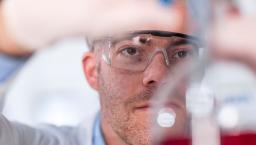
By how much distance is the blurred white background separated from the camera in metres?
0.49

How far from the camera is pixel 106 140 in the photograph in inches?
18.5

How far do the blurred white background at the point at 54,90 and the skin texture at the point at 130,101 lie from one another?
0.02m

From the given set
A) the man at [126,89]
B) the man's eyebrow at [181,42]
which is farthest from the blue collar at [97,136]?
the man's eyebrow at [181,42]

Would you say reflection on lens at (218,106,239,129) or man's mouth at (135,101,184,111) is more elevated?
man's mouth at (135,101,184,111)

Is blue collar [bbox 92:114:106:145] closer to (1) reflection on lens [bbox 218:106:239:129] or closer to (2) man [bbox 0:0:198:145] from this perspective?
(2) man [bbox 0:0:198:145]

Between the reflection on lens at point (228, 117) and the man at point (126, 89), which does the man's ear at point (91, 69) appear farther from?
the reflection on lens at point (228, 117)

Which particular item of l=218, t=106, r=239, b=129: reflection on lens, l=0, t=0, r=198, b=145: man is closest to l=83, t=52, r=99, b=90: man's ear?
l=0, t=0, r=198, b=145: man


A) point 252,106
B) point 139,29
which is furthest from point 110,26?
point 252,106

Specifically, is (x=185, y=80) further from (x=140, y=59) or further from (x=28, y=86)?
(x=28, y=86)

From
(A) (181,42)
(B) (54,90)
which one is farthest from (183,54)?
(B) (54,90)

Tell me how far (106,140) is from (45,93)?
A: 0.08 metres

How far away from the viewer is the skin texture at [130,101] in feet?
1.49

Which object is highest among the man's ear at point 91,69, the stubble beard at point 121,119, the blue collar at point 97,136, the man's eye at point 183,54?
the man's eye at point 183,54

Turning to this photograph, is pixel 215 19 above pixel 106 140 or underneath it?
above
